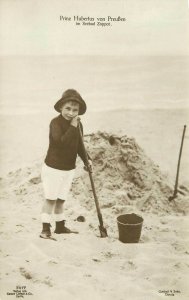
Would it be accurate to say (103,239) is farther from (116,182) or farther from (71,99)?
(71,99)

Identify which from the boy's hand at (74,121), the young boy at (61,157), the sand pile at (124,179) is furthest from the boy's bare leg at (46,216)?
the boy's hand at (74,121)

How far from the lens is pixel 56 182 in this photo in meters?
2.27

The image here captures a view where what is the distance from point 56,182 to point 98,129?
1.23ft

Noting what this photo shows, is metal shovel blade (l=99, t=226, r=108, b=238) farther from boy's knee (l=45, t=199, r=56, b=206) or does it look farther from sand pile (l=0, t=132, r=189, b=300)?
boy's knee (l=45, t=199, r=56, b=206)

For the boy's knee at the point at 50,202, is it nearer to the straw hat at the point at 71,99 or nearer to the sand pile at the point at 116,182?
the sand pile at the point at 116,182

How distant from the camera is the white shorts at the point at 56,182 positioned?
2262 mm

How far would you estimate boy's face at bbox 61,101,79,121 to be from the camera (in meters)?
2.27

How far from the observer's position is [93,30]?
2.38 m

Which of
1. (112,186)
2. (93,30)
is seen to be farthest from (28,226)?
(93,30)

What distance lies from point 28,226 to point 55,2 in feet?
3.92

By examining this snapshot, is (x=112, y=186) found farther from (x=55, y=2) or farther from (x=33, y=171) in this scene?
(x=55, y=2)

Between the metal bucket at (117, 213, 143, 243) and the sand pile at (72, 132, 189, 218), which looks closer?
the metal bucket at (117, 213, 143, 243)

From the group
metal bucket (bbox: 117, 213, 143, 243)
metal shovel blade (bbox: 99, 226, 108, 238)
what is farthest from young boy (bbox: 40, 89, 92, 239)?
metal bucket (bbox: 117, 213, 143, 243)

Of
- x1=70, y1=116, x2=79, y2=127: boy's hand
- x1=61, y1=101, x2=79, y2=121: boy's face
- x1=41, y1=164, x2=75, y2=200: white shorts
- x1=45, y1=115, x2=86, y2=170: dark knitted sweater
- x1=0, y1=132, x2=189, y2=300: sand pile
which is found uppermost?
x1=61, y1=101, x2=79, y2=121: boy's face
